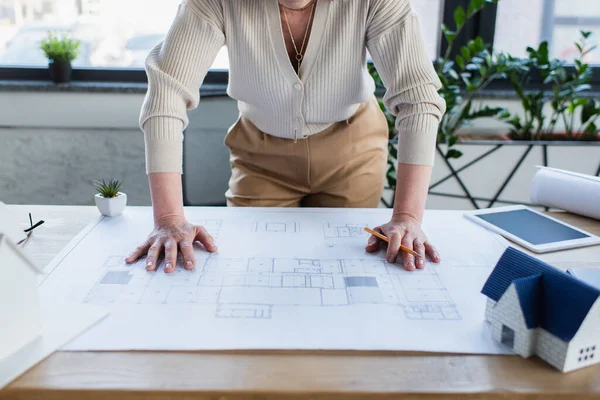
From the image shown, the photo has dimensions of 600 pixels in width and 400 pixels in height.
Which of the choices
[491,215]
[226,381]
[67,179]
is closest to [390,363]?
[226,381]

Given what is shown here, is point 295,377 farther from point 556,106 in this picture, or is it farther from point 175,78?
point 556,106

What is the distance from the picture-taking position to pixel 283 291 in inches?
35.9

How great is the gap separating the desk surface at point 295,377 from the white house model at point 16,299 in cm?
5

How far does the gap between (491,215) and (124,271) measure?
82cm

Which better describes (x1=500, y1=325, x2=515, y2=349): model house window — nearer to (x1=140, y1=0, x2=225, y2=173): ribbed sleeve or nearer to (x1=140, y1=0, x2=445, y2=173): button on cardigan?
(x1=140, y1=0, x2=445, y2=173): button on cardigan

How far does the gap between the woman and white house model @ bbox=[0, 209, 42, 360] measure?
0.81 ft

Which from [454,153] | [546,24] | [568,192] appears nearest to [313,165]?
[568,192]

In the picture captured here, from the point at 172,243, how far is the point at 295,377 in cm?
42

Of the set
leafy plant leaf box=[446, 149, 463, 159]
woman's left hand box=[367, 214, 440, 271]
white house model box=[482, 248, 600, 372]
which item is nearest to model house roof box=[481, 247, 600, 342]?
white house model box=[482, 248, 600, 372]

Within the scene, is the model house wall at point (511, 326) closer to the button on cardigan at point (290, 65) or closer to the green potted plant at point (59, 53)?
the button on cardigan at point (290, 65)

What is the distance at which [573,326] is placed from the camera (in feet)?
2.31

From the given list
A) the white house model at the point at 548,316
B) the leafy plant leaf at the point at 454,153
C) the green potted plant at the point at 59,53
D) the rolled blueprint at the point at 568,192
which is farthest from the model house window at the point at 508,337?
the green potted plant at the point at 59,53

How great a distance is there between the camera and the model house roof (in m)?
0.70

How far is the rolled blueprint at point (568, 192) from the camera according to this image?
4.18 feet
